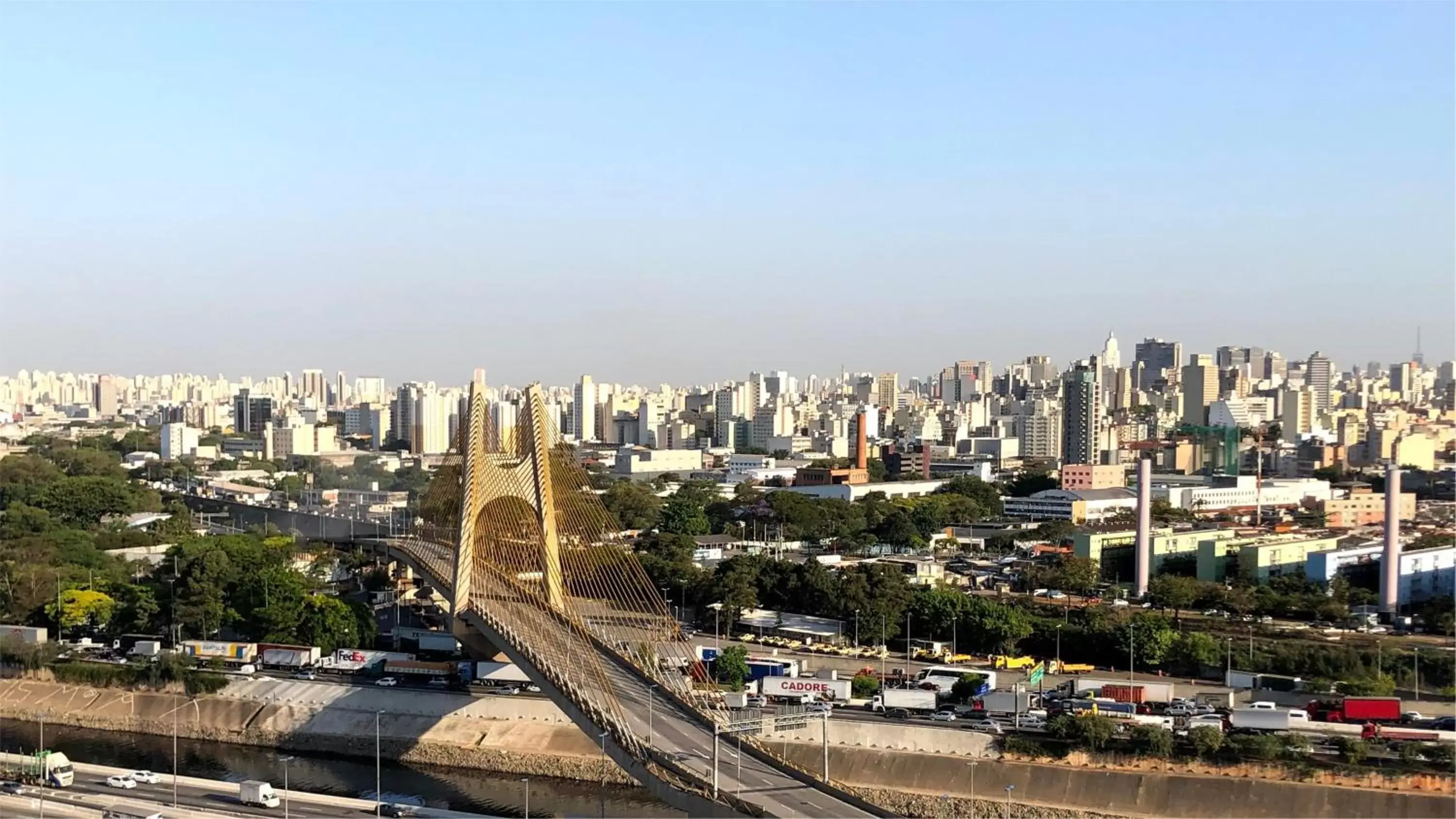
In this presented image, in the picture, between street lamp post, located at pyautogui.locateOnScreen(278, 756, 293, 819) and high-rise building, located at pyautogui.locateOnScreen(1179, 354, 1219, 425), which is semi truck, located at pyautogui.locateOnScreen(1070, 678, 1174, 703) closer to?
street lamp post, located at pyautogui.locateOnScreen(278, 756, 293, 819)

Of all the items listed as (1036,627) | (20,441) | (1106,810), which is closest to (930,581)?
(1036,627)

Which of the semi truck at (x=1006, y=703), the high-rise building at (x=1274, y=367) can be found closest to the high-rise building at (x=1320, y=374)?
the high-rise building at (x=1274, y=367)

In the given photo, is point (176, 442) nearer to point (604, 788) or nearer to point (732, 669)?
point (732, 669)

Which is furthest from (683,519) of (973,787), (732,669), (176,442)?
(176,442)

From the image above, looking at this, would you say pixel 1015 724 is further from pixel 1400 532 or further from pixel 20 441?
pixel 20 441

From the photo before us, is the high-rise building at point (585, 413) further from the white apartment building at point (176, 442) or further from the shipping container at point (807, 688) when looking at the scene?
the shipping container at point (807, 688)

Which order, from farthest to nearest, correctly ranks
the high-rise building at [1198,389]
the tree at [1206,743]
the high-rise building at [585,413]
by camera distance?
the high-rise building at [585,413], the high-rise building at [1198,389], the tree at [1206,743]
